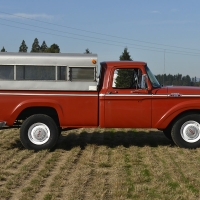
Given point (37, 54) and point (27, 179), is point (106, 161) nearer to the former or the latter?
point (27, 179)

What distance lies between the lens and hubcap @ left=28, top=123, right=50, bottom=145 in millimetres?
10195

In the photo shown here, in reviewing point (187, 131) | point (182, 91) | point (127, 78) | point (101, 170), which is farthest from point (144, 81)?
point (101, 170)

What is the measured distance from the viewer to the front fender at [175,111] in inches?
400

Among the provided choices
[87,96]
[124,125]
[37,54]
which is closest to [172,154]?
[124,125]

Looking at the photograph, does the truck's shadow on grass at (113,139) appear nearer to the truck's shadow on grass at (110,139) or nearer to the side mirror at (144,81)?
the truck's shadow on grass at (110,139)

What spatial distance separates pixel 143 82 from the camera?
403 inches

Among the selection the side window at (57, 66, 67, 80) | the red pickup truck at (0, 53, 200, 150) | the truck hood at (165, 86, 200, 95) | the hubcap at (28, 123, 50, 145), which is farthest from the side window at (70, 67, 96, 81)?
the truck hood at (165, 86, 200, 95)

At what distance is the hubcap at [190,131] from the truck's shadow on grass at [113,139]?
942 millimetres

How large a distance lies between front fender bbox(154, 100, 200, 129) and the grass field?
0.61 metres

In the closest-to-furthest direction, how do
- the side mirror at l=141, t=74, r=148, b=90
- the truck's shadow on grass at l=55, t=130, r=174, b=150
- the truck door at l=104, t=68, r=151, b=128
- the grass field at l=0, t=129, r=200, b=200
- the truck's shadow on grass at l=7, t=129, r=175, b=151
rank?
the grass field at l=0, t=129, r=200, b=200 → the truck door at l=104, t=68, r=151, b=128 → the side mirror at l=141, t=74, r=148, b=90 → the truck's shadow on grass at l=7, t=129, r=175, b=151 → the truck's shadow on grass at l=55, t=130, r=174, b=150

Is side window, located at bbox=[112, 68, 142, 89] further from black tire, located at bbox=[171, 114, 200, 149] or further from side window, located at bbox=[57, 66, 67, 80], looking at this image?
black tire, located at bbox=[171, 114, 200, 149]

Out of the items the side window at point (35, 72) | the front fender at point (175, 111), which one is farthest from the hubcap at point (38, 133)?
the front fender at point (175, 111)

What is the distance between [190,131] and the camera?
10.4 metres

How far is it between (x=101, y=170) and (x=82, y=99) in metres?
2.35
